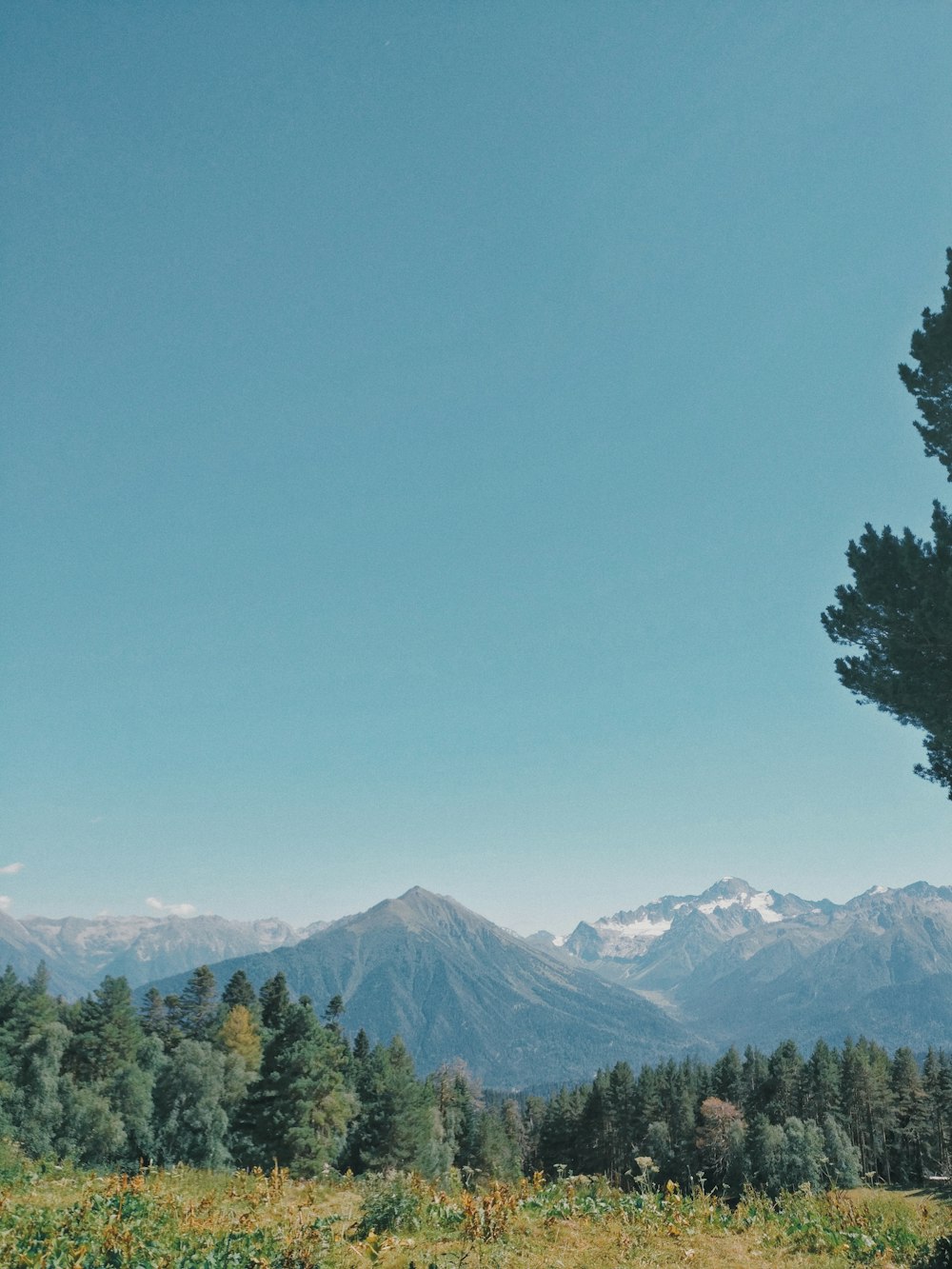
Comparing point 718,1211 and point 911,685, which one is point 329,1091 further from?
point 911,685

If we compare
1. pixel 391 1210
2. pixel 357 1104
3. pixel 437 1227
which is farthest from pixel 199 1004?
pixel 437 1227

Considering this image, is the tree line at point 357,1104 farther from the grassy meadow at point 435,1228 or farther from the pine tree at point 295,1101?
the grassy meadow at point 435,1228

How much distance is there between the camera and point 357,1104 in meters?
66.4

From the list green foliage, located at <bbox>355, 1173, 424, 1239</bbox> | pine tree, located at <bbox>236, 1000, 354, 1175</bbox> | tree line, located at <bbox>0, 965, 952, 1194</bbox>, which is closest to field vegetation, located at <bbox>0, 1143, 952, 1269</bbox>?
green foliage, located at <bbox>355, 1173, 424, 1239</bbox>

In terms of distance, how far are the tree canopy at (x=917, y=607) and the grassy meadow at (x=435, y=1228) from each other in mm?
9692

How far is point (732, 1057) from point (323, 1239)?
99299 millimetres

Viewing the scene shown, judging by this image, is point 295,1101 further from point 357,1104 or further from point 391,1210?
point 391,1210

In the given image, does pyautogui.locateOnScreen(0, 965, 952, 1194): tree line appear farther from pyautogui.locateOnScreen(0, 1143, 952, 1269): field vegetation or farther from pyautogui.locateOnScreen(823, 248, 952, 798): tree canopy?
pyautogui.locateOnScreen(823, 248, 952, 798): tree canopy

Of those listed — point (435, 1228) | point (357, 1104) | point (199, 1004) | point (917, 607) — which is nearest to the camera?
point (435, 1228)

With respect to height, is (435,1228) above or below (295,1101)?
above

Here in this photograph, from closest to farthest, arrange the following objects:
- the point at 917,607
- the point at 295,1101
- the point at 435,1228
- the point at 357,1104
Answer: the point at 435,1228 < the point at 917,607 < the point at 295,1101 < the point at 357,1104

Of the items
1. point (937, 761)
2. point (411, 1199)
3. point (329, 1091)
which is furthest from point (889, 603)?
point (329, 1091)

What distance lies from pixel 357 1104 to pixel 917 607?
70.5m

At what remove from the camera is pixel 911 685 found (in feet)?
53.2
